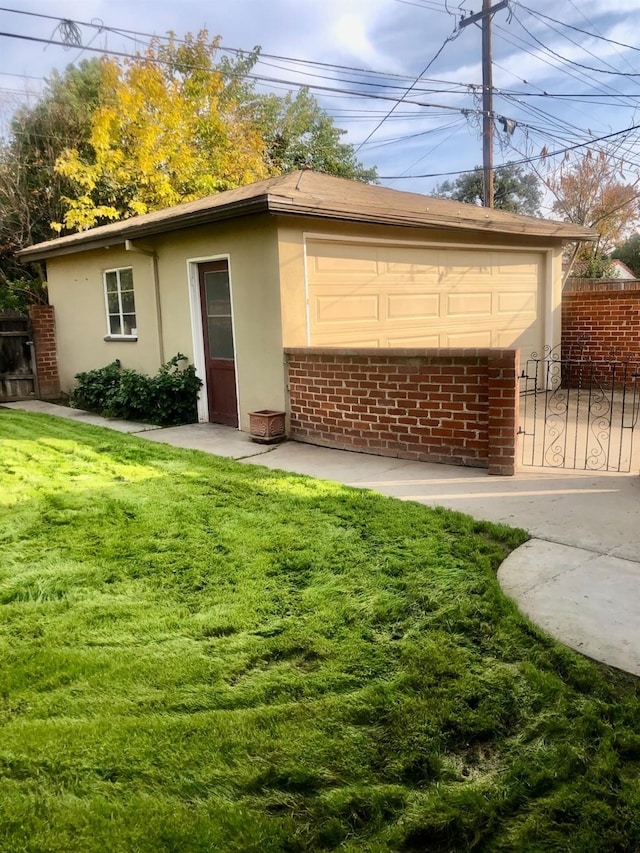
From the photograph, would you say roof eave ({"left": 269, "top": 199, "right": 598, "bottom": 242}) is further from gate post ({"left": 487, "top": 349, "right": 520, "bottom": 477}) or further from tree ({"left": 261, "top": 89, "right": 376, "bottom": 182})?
tree ({"left": 261, "top": 89, "right": 376, "bottom": 182})

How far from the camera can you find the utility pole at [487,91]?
15.8 meters

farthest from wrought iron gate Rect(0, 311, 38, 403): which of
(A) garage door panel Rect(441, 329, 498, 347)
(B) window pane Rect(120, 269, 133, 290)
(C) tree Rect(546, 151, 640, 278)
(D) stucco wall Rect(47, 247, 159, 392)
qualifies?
(C) tree Rect(546, 151, 640, 278)

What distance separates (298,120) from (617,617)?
27602 millimetres

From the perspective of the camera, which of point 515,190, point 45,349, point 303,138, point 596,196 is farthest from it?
point 515,190

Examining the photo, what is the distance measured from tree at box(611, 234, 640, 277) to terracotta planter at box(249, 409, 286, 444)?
25253 mm

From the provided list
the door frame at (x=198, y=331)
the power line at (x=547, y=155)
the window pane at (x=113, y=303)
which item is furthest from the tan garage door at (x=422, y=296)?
the power line at (x=547, y=155)

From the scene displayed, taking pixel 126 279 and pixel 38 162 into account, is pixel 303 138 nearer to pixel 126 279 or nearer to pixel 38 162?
pixel 38 162

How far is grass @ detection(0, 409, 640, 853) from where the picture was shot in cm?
198

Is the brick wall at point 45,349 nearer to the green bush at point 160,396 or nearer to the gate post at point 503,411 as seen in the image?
the green bush at point 160,396

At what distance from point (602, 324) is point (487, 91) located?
780 cm

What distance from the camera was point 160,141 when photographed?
1856 cm

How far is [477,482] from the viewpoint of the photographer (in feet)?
19.1

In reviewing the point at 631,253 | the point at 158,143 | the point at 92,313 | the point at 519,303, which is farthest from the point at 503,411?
the point at 631,253

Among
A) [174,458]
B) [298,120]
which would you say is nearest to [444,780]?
[174,458]
